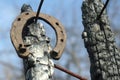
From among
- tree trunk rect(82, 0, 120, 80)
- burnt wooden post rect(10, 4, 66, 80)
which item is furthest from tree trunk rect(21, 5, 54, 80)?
tree trunk rect(82, 0, 120, 80)

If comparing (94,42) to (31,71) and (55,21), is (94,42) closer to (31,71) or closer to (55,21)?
(55,21)

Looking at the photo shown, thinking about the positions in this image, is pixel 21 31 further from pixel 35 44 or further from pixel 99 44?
pixel 99 44

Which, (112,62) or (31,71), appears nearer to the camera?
(31,71)

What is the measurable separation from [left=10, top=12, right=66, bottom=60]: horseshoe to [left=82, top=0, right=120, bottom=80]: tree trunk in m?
0.66

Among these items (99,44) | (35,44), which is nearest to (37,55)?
(35,44)

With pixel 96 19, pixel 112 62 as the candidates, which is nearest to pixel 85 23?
pixel 96 19

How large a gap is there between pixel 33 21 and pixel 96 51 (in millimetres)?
766

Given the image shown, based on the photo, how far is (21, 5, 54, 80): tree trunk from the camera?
5.58 ft

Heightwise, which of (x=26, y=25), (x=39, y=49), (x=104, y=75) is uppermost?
(x=26, y=25)

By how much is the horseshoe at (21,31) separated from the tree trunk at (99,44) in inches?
25.9

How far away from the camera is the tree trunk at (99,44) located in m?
2.44

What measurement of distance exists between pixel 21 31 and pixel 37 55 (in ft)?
0.45

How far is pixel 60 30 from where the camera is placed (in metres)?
1.88

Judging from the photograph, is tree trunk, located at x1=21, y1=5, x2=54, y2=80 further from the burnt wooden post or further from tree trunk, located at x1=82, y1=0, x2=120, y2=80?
tree trunk, located at x1=82, y1=0, x2=120, y2=80
